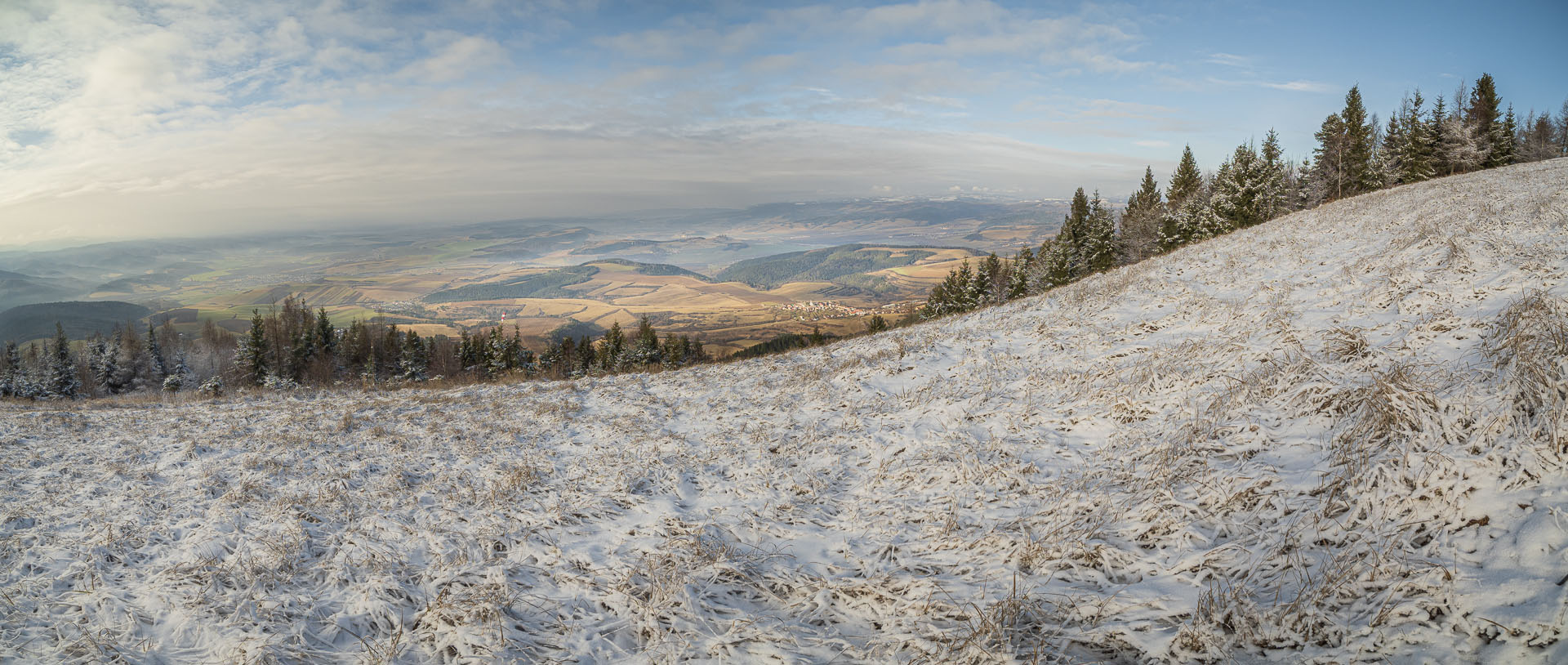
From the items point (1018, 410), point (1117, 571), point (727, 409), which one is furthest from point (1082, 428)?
point (727, 409)

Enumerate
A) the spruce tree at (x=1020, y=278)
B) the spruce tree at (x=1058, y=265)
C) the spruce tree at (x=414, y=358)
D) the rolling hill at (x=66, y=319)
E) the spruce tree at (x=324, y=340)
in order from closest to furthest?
the spruce tree at (x=1058, y=265), the spruce tree at (x=414, y=358), the spruce tree at (x=1020, y=278), the spruce tree at (x=324, y=340), the rolling hill at (x=66, y=319)

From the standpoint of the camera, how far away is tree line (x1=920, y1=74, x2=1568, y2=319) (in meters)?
48.0

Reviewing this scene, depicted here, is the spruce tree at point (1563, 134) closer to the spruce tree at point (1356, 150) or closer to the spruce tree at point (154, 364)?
the spruce tree at point (1356, 150)

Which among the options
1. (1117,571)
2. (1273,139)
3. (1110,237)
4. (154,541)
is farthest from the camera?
(1110,237)

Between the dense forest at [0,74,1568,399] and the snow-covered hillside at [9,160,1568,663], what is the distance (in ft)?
112

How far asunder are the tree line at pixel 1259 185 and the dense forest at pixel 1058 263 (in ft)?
0.50

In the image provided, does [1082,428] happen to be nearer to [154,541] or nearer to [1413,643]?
[1413,643]

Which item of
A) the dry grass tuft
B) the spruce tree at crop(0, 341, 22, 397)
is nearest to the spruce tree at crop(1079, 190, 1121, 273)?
the dry grass tuft

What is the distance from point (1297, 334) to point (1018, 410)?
159 inches

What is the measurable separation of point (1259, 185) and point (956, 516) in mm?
59276

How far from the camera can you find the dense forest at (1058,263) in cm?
4841

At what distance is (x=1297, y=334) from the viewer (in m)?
7.82

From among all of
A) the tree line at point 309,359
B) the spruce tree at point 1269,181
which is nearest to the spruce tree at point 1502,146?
the spruce tree at point 1269,181

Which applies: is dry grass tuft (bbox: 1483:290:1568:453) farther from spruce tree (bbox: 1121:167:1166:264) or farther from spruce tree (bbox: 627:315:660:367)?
spruce tree (bbox: 1121:167:1166:264)
